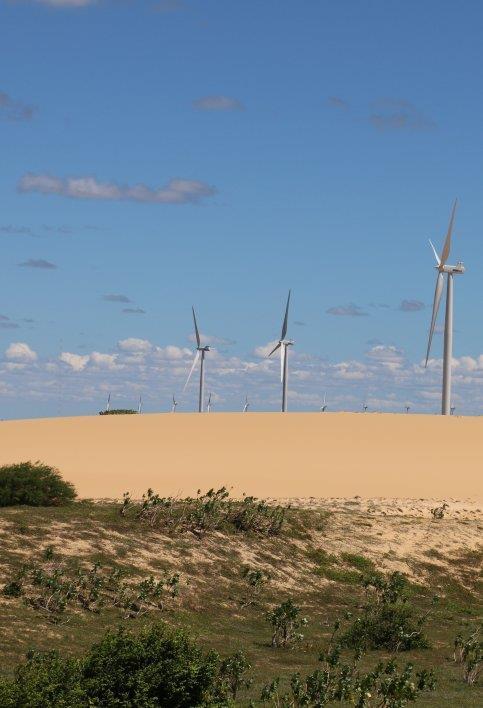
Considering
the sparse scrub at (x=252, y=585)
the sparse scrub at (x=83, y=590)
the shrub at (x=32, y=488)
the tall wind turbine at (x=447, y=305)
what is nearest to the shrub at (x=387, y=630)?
the sparse scrub at (x=252, y=585)

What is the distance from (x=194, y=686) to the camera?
18.2 metres

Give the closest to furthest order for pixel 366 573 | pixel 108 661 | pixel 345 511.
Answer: pixel 108 661, pixel 366 573, pixel 345 511

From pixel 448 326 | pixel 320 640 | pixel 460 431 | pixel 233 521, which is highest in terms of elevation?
pixel 448 326

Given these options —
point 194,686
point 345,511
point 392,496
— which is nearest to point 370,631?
point 194,686

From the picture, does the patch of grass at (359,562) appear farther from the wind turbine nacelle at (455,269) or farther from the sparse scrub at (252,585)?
the wind turbine nacelle at (455,269)

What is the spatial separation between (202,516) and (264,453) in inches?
1657

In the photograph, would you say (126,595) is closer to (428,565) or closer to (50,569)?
(50,569)

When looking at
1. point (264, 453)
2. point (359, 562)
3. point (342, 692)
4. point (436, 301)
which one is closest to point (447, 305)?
point (436, 301)

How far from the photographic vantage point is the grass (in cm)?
2433

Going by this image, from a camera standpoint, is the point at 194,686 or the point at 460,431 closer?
the point at 194,686

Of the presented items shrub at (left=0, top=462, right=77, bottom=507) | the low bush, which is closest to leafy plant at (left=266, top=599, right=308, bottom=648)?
the low bush

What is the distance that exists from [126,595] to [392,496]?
30447 millimetres

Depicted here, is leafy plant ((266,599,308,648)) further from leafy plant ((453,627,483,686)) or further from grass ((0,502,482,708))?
leafy plant ((453,627,483,686))

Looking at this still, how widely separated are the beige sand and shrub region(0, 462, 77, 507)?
1431 centimetres
